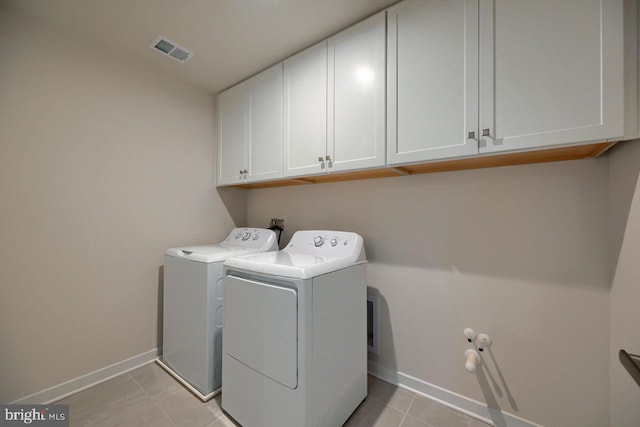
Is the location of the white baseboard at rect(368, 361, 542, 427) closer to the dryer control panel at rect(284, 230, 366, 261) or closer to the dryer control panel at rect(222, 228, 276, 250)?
the dryer control panel at rect(284, 230, 366, 261)

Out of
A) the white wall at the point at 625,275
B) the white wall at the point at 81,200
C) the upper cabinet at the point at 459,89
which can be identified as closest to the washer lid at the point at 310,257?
the upper cabinet at the point at 459,89

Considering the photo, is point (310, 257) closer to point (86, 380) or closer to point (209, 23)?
point (209, 23)

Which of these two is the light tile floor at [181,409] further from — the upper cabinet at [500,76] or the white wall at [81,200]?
the upper cabinet at [500,76]

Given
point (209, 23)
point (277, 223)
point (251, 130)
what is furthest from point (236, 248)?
point (209, 23)

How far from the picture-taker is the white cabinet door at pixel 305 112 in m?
1.72

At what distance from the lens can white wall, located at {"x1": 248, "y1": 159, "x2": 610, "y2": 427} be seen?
122 cm

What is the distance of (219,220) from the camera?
2535mm

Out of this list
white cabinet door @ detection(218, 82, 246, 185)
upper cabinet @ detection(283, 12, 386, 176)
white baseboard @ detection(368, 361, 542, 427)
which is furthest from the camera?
white cabinet door @ detection(218, 82, 246, 185)

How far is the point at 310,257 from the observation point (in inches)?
61.2

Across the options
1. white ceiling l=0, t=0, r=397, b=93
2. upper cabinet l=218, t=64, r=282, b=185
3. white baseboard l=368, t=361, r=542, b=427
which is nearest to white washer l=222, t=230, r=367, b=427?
white baseboard l=368, t=361, r=542, b=427

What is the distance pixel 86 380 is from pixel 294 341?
1.67 m

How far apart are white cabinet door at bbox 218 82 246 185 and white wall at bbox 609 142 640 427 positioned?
7.48 ft

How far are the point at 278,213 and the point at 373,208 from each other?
100 centimetres

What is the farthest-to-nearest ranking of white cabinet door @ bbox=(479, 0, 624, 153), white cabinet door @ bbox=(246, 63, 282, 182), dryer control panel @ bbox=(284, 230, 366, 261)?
white cabinet door @ bbox=(246, 63, 282, 182)
dryer control panel @ bbox=(284, 230, 366, 261)
white cabinet door @ bbox=(479, 0, 624, 153)
